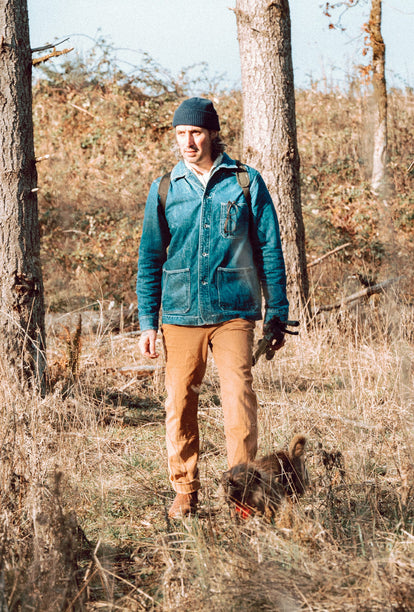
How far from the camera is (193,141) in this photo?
11.5 ft

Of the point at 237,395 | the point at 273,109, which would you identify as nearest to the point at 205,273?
the point at 237,395

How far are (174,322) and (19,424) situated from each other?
3.16 ft

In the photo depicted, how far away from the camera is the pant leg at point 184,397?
3.54 metres

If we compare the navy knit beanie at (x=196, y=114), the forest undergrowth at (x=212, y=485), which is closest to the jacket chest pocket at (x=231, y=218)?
the navy knit beanie at (x=196, y=114)

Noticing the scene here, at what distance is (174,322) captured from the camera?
3.60 m

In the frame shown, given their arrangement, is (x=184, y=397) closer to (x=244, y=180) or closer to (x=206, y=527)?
(x=206, y=527)

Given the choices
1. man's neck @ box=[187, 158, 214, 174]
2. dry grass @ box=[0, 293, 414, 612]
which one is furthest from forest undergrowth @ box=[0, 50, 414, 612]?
man's neck @ box=[187, 158, 214, 174]

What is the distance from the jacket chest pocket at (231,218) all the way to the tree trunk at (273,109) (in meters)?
3.87

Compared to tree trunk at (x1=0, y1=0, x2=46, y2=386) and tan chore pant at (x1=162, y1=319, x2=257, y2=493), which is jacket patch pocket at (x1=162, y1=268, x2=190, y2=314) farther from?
tree trunk at (x1=0, y1=0, x2=46, y2=386)

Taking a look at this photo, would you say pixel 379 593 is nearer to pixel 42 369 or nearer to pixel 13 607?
pixel 13 607

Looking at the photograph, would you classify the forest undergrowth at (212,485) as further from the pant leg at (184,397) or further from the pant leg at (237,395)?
the pant leg at (237,395)

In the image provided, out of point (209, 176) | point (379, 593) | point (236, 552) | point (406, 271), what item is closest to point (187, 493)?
point (236, 552)

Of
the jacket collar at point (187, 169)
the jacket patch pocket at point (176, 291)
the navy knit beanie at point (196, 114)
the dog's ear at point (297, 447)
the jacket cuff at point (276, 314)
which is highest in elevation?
the navy knit beanie at point (196, 114)

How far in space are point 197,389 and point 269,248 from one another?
831 millimetres
